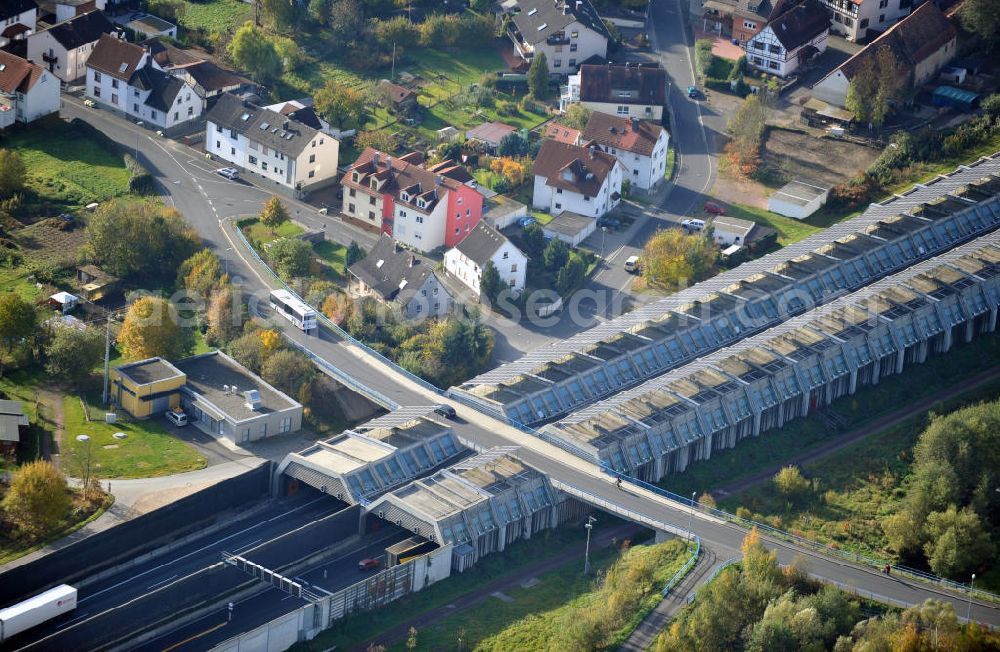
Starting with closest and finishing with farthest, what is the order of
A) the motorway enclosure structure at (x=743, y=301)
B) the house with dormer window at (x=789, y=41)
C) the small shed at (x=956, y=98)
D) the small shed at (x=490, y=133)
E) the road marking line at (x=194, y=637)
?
the road marking line at (x=194, y=637), the motorway enclosure structure at (x=743, y=301), the small shed at (x=490, y=133), the small shed at (x=956, y=98), the house with dormer window at (x=789, y=41)

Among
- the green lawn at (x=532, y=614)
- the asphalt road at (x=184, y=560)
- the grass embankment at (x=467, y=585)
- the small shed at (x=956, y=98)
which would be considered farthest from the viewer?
the small shed at (x=956, y=98)

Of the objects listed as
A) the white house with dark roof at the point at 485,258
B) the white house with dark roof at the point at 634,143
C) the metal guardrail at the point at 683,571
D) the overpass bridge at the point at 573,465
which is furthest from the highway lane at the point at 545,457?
the white house with dark roof at the point at 634,143

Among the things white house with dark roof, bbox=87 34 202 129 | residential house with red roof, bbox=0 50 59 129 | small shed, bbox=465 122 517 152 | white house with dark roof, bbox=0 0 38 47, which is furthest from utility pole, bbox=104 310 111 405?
white house with dark roof, bbox=0 0 38 47

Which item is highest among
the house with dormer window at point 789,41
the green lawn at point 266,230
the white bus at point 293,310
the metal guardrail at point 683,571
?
the house with dormer window at point 789,41

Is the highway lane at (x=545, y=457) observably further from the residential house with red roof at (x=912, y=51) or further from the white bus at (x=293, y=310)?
the residential house with red roof at (x=912, y=51)

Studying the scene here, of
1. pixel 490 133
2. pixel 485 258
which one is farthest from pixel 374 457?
pixel 490 133

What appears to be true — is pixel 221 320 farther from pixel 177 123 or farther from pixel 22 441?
pixel 177 123
